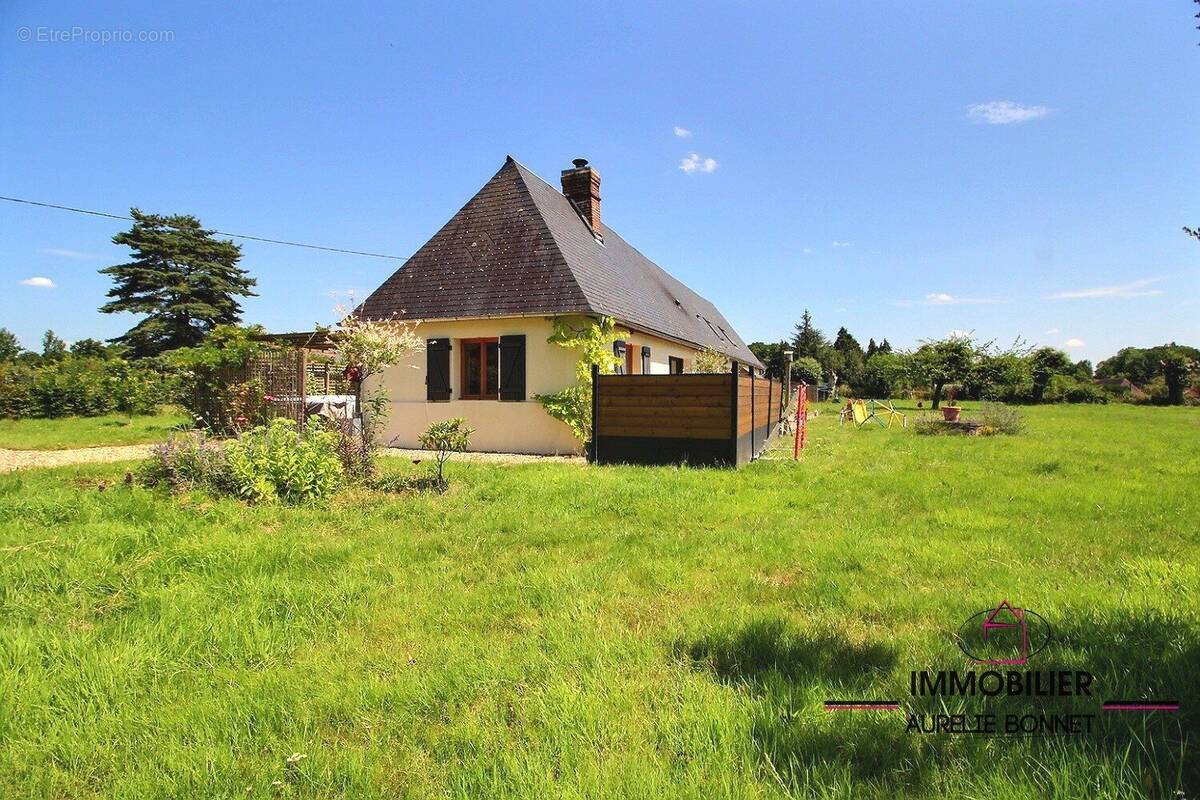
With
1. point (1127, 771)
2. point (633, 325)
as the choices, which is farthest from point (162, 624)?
point (633, 325)

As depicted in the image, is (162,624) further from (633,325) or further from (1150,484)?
(633,325)

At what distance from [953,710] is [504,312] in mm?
10667

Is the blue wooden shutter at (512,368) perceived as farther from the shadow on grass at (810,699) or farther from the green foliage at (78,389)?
the green foliage at (78,389)

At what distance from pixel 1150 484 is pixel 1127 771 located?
743 centimetres

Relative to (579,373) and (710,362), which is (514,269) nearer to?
(579,373)

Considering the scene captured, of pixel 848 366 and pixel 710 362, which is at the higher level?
pixel 848 366

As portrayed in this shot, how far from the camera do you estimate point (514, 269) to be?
501 inches

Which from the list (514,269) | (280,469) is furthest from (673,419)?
(280,469)

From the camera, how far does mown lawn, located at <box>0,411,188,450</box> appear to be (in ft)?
40.1

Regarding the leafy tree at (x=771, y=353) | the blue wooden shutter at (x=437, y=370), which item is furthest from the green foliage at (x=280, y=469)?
the leafy tree at (x=771, y=353)

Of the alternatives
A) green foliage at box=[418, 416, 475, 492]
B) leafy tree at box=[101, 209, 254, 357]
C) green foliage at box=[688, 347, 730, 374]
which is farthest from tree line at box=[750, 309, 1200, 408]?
leafy tree at box=[101, 209, 254, 357]

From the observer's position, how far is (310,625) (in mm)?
3123

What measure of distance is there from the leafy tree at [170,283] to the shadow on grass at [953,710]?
41.5 m

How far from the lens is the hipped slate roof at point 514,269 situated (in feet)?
39.3
